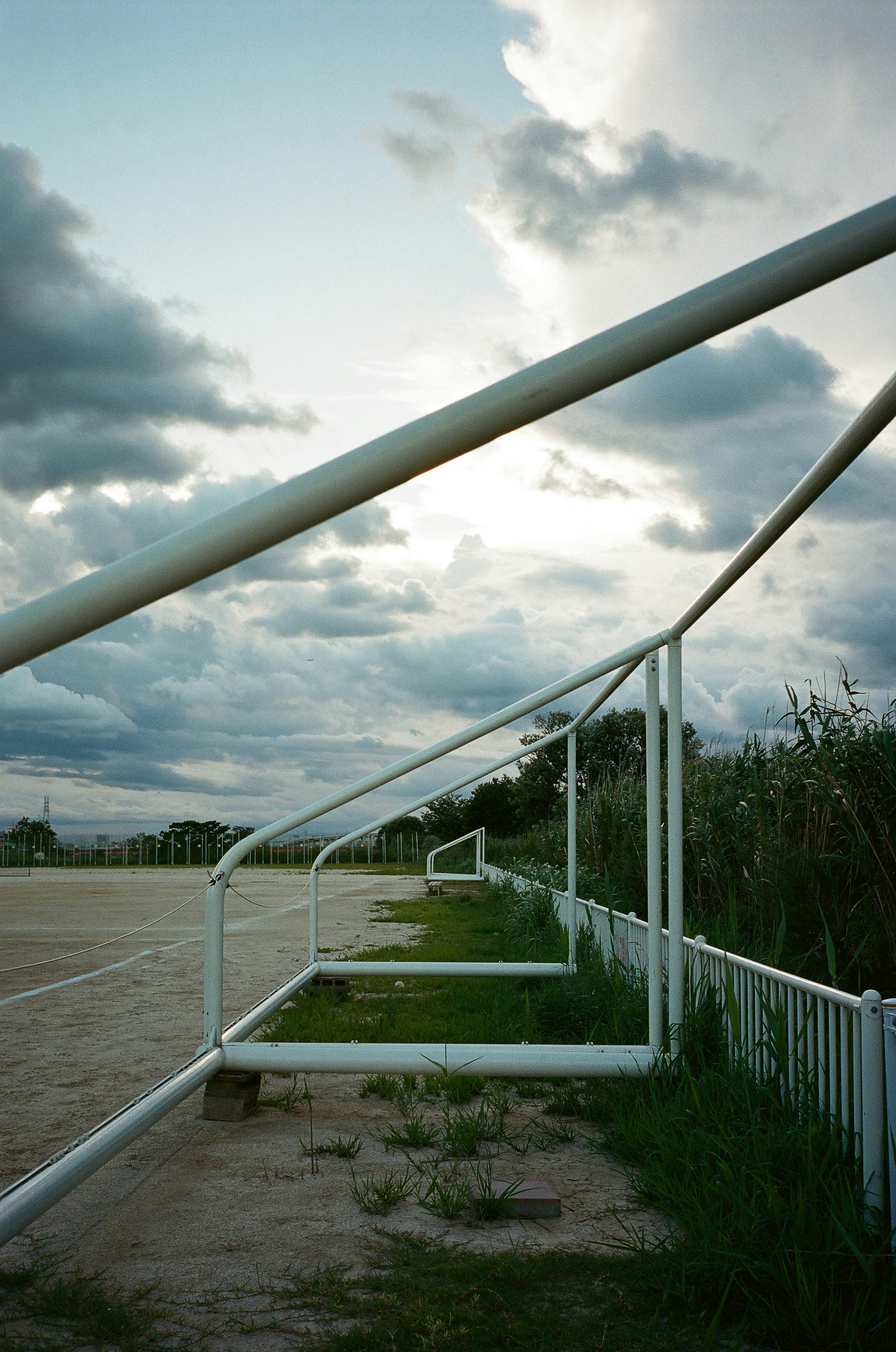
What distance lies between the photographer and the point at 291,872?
36656 millimetres

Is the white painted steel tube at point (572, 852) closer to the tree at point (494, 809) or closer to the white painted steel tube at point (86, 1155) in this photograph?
the white painted steel tube at point (86, 1155)

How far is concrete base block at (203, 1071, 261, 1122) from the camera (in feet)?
16.1

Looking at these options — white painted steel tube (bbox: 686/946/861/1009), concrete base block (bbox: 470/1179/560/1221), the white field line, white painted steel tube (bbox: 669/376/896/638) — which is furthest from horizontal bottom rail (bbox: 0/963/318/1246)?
the white field line

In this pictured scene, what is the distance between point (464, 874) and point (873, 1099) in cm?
2614

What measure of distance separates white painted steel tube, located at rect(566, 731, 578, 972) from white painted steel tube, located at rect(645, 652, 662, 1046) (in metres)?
2.36

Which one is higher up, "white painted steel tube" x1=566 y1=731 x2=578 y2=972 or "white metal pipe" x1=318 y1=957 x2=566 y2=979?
"white painted steel tube" x1=566 y1=731 x2=578 y2=972

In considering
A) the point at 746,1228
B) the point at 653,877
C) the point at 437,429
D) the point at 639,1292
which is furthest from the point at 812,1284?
the point at 437,429

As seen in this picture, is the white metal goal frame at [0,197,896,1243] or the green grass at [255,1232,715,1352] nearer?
the white metal goal frame at [0,197,896,1243]

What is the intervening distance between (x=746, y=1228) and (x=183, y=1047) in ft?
15.4

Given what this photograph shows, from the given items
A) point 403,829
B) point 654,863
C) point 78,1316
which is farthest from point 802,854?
point 403,829

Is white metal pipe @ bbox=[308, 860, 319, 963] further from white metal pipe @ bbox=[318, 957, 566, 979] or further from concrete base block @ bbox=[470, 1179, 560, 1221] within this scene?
concrete base block @ bbox=[470, 1179, 560, 1221]

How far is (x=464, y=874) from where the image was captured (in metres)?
28.9

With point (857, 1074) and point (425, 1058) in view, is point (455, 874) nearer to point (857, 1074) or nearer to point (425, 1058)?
point (425, 1058)

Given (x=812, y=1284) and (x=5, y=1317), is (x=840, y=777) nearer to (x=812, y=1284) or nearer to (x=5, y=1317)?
(x=812, y=1284)
